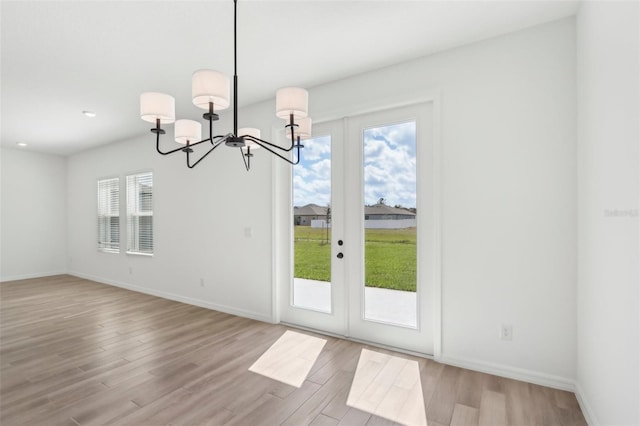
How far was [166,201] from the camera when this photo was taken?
512 cm

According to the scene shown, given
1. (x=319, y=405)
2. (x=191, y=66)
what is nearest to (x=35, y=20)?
(x=191, y=66)

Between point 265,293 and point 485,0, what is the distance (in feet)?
11.5

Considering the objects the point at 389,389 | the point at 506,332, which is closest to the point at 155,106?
the point at 389,389

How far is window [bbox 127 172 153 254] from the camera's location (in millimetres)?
5531

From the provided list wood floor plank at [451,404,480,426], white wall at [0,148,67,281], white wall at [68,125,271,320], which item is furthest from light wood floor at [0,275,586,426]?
white wall at [0,148,67,281]

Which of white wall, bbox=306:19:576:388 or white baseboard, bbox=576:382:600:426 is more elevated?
white wall, bbox=306:19:576:388

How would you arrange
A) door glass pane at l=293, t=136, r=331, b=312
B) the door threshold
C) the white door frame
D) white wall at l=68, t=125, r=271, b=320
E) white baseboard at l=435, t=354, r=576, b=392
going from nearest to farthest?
white baseboard at l=435, t=354, r=576, b=392
the white door frame
the door threshold
door glass pane at l=293, t=136, r=331, b=312
white wall at l=68, t=125, r=271, b=320

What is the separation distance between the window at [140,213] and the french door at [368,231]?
3.15m

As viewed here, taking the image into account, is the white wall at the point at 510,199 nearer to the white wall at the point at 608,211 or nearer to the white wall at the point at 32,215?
the white wall at the point at 608,211

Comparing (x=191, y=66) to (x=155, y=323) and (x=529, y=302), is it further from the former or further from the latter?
(x=529, y=302)

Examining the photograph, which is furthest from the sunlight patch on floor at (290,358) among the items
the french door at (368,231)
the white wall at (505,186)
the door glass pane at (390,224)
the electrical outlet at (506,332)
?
the electrical outlet at (506,332)

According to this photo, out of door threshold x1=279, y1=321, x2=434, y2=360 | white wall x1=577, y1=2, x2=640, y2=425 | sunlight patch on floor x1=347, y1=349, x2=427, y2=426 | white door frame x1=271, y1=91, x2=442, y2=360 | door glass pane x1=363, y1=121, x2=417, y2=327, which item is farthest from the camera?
door glass pane x1=363, y1=121, x2=417, y2=327

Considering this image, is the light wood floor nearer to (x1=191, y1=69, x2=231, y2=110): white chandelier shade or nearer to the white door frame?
the white door frame

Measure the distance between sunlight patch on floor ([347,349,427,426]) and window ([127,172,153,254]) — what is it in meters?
4.42
